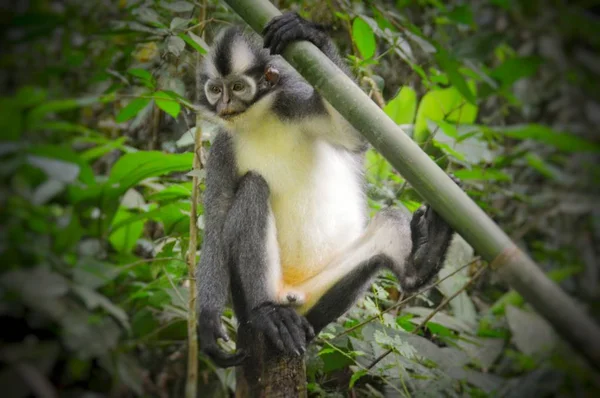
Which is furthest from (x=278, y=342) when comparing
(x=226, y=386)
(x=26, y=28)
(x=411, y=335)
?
(x=26, y=28)

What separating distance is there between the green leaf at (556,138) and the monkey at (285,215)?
1.71 m

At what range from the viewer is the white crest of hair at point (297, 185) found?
14.4 ft

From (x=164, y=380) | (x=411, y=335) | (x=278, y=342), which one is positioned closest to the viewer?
(x=164, y=380)

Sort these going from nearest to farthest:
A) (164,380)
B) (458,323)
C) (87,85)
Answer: (87,85) < (164,380) < (458,323)

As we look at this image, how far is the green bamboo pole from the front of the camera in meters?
2.08

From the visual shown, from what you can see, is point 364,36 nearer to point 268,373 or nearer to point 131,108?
point 131,108

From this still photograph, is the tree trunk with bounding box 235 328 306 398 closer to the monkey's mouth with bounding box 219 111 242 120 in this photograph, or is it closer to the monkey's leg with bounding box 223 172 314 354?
the monkey's leg with bounding box 223 172 314 354

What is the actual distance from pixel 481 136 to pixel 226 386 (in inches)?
99.4

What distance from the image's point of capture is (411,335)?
3.93m

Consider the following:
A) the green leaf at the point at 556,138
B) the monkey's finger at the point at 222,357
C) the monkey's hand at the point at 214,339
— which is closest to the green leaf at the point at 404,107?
the monkey's hand at the point at 214,339

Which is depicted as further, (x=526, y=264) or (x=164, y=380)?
(x=164, y=380)

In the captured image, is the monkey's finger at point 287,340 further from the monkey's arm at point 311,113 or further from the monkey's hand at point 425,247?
the monkey's arm at point 311,113

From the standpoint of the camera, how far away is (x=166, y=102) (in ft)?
13.8

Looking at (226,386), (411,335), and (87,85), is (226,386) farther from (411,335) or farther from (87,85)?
(87,85)
